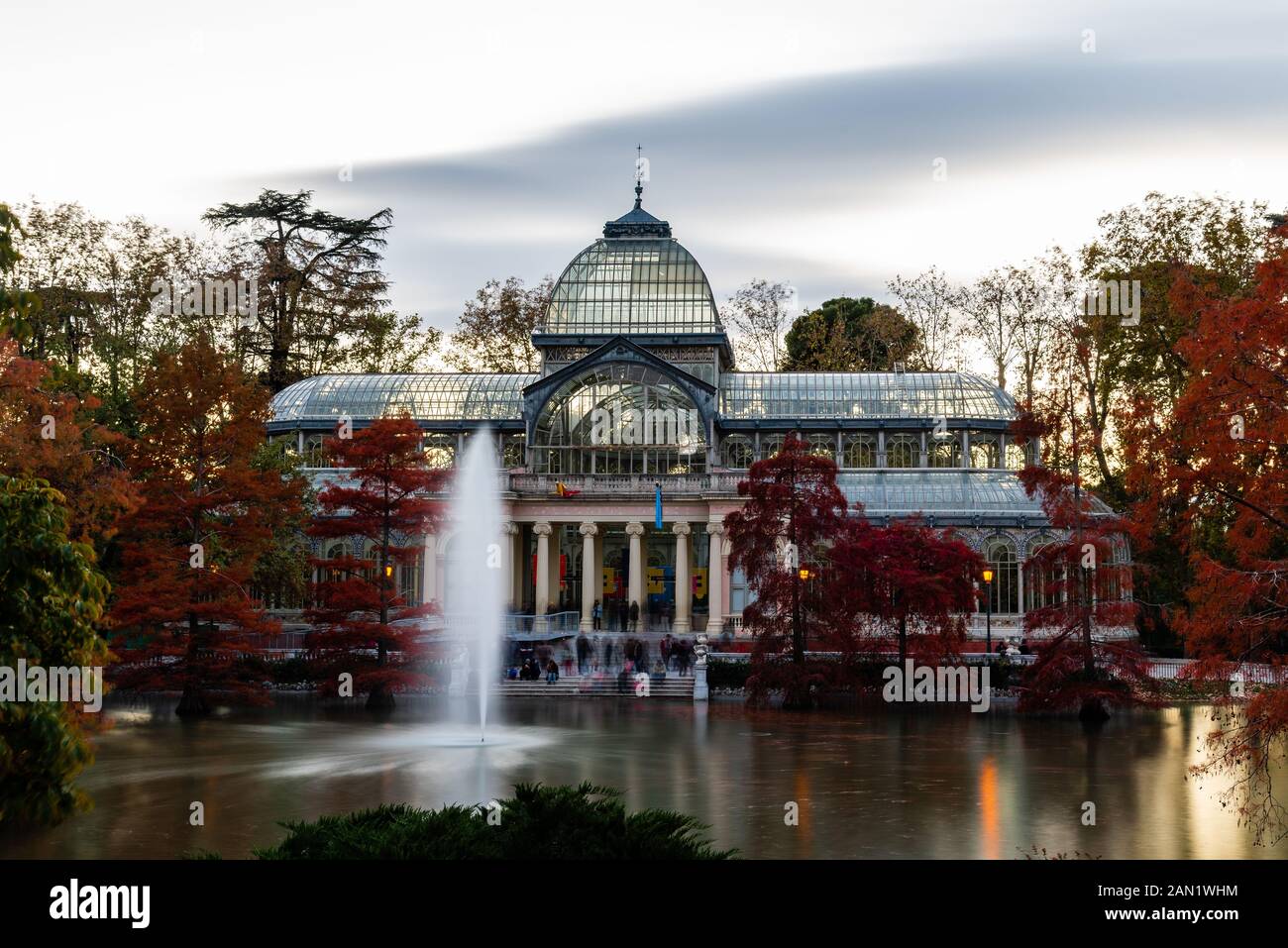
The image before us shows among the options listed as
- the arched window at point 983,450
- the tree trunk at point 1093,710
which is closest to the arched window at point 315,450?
the arched window at point 983,450

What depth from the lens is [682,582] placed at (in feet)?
217

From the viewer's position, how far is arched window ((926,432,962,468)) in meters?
70.9

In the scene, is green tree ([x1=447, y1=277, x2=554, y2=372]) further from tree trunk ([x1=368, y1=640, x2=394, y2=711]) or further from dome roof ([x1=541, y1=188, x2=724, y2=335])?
tree trunk ([x1=368, y1=640, x2=394, y2=711])

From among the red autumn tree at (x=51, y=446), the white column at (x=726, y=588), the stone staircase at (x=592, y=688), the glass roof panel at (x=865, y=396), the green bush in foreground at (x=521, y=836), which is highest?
the glass roof panel at (x=865, y=396)

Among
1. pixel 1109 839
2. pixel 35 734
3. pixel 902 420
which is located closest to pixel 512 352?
pixel 902 420

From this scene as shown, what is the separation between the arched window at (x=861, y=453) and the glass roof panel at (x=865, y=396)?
1.15 metres

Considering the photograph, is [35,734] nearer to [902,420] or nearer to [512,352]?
[902,420]

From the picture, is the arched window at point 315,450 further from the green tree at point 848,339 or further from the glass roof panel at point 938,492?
the green tree at point 848,339

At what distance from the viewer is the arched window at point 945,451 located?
7094cm

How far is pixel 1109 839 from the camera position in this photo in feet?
79.2

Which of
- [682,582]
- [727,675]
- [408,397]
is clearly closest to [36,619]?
[727,675]

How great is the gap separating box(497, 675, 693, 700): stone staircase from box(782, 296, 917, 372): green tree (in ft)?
115

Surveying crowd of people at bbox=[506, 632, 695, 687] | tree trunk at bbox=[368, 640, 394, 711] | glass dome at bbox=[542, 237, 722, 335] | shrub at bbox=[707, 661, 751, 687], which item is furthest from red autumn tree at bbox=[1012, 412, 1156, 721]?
glass dome at bbox=[542, 237, 722, 335]
